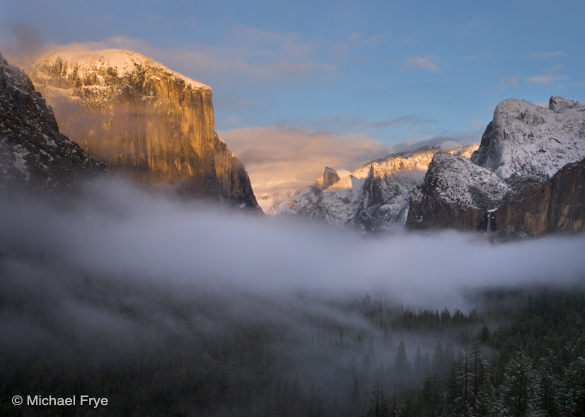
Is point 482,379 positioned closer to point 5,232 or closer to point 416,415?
point 416,415

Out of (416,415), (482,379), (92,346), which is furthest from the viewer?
(92,346)

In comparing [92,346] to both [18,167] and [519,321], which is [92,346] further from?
[519,321]

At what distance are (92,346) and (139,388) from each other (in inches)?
923

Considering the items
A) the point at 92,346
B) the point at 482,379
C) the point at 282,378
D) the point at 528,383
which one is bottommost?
the point at 282,378

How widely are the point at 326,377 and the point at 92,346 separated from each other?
74.8 metres

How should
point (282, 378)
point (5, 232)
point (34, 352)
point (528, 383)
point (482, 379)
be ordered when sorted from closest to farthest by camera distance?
1. point (528, 383)
2. point (482, 379)
3. point (34, 352)
4. point (282, 378)
5. point (5, 232)

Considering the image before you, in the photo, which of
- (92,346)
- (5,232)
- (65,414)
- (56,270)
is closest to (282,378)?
(92,346)

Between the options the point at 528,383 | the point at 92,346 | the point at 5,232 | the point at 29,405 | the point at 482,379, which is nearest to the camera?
the point at 528,383

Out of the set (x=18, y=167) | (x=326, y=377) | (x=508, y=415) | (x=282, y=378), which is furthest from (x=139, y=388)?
(x=508, y=415)

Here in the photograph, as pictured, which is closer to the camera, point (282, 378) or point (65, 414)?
point (65, 414)

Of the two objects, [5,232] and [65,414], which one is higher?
[5,232]

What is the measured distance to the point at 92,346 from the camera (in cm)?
16275

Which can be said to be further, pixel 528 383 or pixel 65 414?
pixel 65 414

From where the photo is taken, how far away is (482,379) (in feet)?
281
